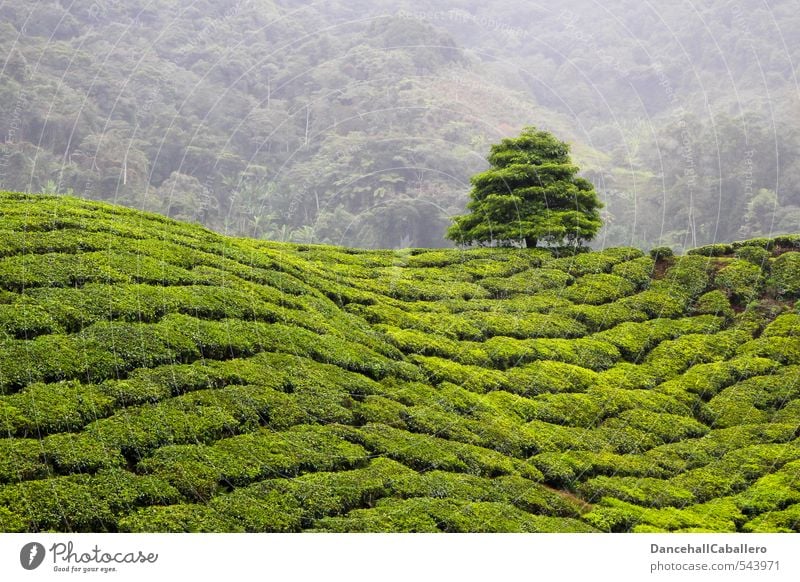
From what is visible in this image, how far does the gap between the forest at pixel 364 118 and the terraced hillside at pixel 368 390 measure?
94.4 ft

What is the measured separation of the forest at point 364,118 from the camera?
60.5m

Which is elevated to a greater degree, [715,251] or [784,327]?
[715,251]

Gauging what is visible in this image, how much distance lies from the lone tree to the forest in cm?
2255

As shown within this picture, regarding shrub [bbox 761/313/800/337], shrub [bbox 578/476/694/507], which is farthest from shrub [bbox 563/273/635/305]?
shrub [bbox 578/476/694/507]

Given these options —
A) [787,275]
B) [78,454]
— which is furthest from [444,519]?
[787,275]

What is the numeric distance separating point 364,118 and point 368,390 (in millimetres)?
59369

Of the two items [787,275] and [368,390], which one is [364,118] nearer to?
[787,275]

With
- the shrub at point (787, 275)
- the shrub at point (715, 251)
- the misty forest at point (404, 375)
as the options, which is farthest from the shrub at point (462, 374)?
the shrub at point (715, 251)

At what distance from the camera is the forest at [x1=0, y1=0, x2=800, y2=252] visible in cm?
6050

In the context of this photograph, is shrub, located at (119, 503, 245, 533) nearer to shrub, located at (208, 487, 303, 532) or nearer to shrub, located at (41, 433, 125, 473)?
shrub, located at (208, 487, 303, 532)

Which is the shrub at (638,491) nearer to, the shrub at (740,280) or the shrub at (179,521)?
the shrub at (179,521)

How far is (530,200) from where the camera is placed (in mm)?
26406

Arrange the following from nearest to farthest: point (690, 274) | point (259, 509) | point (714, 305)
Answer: point (259, 509) < point (714, 305) < point (690, 274)

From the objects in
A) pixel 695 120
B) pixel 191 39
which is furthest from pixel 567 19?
pixel 191 39
